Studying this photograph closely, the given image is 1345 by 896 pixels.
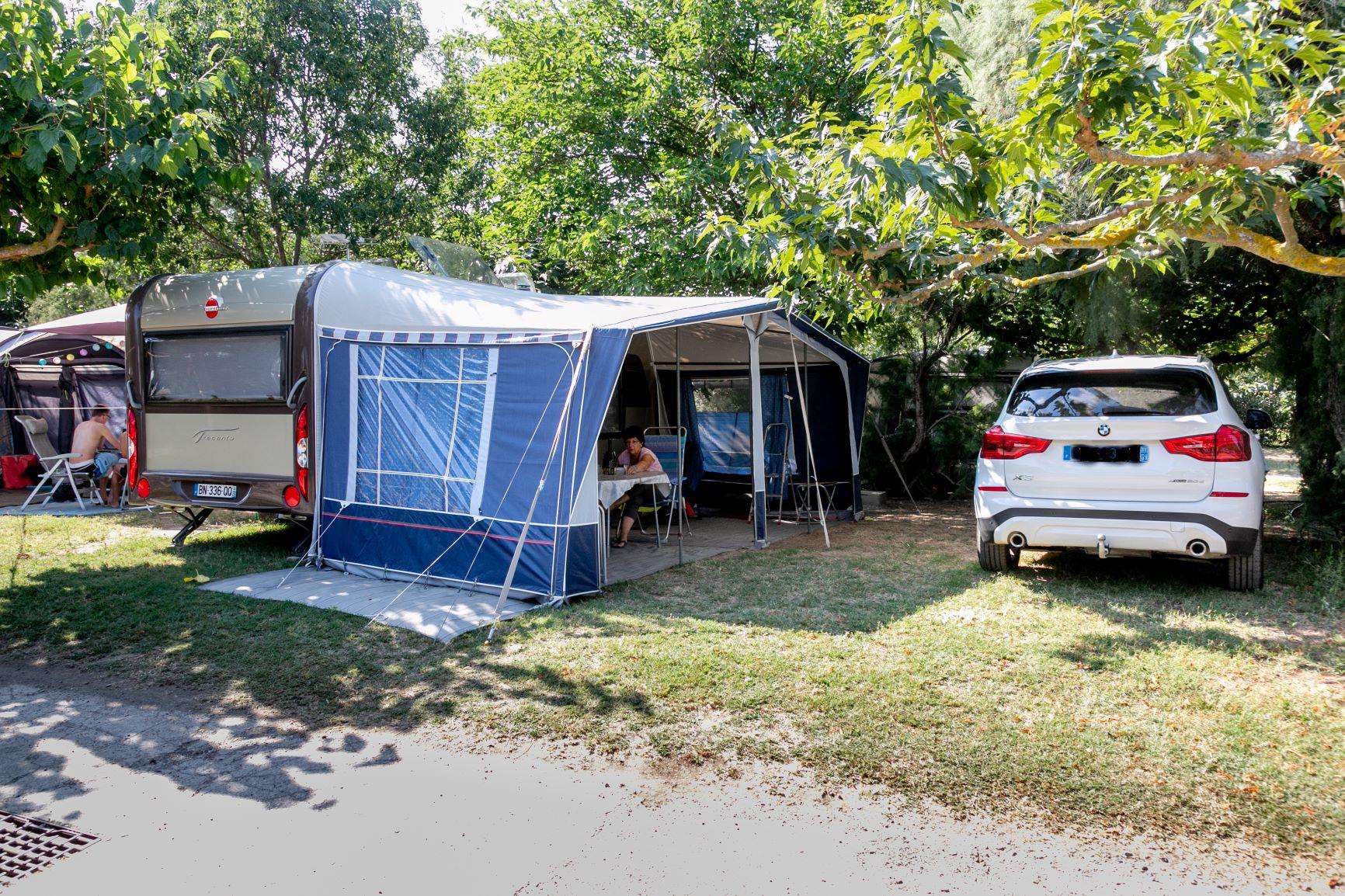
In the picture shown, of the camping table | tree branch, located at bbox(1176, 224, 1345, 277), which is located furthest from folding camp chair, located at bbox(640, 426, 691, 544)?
tree branch, located at bbox(1176, 224, 1345, 277)

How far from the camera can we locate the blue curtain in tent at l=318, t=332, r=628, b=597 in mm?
6348

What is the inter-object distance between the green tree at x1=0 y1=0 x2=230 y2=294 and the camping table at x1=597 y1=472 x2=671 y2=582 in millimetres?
3853

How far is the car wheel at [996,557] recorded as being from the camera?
23.4 ft

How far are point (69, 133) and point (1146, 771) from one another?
704 centimetres

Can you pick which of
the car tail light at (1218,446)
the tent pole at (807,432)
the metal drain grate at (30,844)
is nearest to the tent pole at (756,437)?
the tent pole at (807,432)

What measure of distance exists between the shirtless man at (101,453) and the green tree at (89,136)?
17.7 ft

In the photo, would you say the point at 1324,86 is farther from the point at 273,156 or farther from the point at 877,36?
the point at 273,156

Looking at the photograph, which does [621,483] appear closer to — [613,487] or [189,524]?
[613,487]

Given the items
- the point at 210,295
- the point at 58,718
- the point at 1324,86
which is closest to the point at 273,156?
the point at 210,295

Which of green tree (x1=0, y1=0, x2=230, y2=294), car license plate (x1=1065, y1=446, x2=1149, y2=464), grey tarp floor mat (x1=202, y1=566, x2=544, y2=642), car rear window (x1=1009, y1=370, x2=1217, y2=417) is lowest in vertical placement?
grey tarp floor mat (x1=202, y1=566, x2=544, y2=642)

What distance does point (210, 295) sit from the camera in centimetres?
792

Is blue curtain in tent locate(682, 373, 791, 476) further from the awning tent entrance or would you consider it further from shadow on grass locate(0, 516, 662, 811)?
the awning tent entrance

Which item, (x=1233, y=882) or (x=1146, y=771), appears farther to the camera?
(x=1146, y=771)

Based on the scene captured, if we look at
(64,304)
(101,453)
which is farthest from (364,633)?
(64,304)
